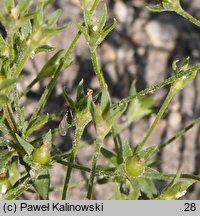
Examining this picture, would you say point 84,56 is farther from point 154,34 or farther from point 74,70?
point 154,34

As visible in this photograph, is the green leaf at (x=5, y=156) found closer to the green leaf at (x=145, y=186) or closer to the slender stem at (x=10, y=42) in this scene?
the slender stem at (x=10, y=42)

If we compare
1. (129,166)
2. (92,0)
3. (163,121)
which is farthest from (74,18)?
(129,166)

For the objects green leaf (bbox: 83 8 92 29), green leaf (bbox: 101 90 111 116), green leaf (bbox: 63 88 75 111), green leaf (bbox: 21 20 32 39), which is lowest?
green leaf (bbox: 101 90 111 116)

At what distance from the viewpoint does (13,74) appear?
130cm

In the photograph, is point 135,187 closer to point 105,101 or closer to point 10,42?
point 105,101

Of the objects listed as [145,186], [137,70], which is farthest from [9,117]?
[137,70]

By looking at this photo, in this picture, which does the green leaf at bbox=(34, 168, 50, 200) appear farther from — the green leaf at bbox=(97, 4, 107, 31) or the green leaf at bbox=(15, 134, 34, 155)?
the green leaf at bbox=(97, 4, 107, 31)

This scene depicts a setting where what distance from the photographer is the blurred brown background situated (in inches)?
96.0

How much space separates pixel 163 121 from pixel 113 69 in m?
0.35

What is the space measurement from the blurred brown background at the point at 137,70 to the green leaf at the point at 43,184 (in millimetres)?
867

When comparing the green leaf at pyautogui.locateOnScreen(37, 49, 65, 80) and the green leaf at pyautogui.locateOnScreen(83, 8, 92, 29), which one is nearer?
the green leaf at pyautogui.locateOnScreen(83, 8, 92, 29)

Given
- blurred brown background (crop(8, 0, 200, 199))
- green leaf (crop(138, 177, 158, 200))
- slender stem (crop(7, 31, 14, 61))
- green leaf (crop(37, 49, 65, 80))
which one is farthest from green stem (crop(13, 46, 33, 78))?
blurred brown background (crop(8, 0, 200, 199))

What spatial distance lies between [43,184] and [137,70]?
1443 millimetres

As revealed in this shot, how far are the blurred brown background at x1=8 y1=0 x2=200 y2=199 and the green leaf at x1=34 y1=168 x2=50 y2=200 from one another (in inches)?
34.1
